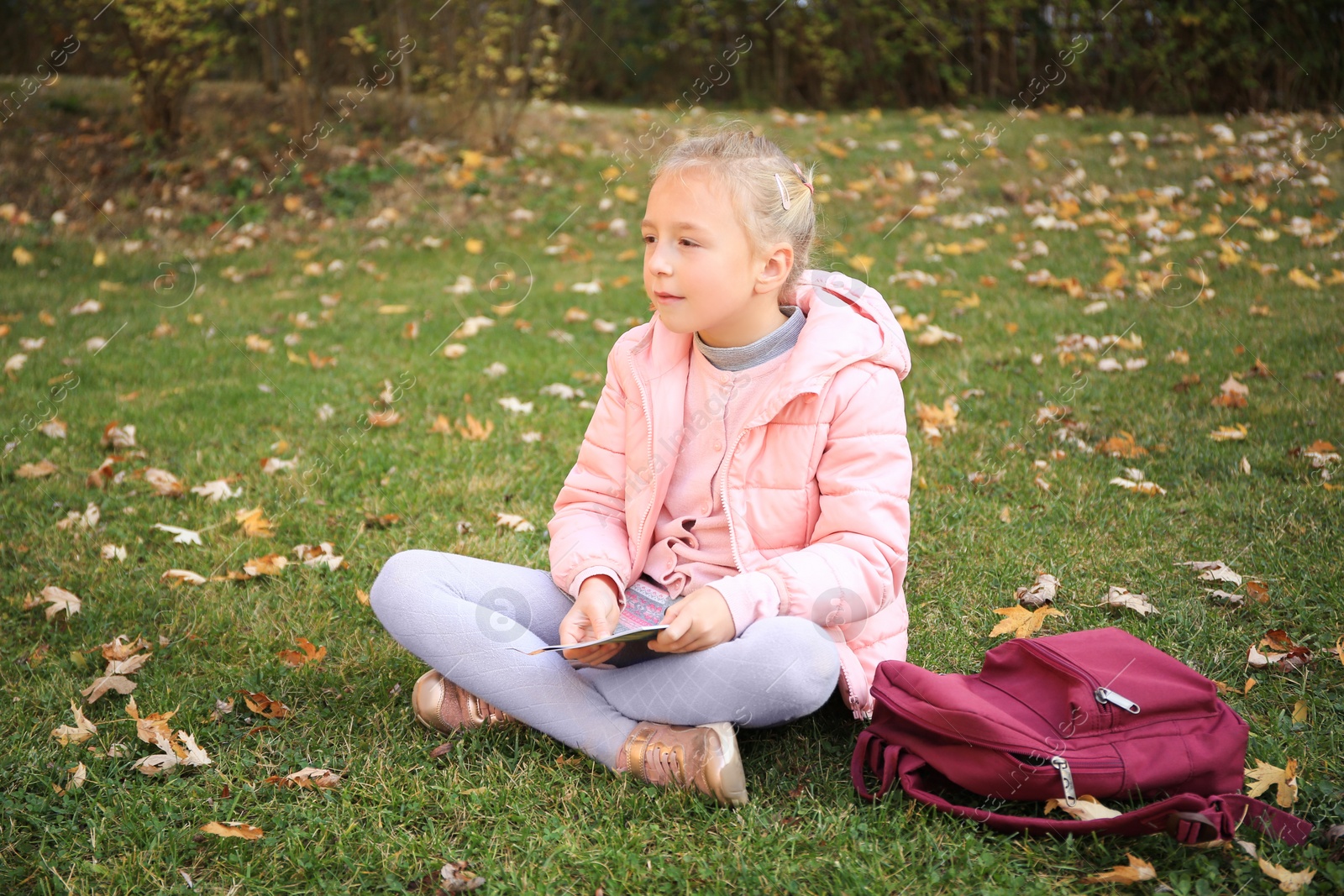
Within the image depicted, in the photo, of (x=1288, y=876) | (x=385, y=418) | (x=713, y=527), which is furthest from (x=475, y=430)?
(x=1288, y=876)

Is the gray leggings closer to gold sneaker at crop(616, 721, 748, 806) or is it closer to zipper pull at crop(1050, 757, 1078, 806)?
gold sneaker at crop(616, 721, 748, 806)

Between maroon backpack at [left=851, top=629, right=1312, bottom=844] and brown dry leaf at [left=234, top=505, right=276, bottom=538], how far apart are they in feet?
6.83

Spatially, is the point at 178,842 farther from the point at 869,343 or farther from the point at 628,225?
the point at 628,225

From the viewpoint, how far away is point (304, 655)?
2643 mm

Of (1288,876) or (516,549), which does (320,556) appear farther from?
(1288,876)

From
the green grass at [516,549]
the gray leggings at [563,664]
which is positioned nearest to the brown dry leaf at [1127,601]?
the green grass at [516,549]

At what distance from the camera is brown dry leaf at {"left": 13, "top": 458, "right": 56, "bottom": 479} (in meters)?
3.77

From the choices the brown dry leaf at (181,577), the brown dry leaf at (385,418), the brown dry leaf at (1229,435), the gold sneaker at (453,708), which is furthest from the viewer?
the brown dry leaf at (385,418)

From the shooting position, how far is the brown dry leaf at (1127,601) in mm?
2701

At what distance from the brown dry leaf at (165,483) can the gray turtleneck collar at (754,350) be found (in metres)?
2.22

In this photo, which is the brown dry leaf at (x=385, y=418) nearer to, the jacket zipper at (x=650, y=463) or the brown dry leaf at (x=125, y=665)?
the brown dry leaf at (x=125, y=665)

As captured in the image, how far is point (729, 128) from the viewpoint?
2.18m

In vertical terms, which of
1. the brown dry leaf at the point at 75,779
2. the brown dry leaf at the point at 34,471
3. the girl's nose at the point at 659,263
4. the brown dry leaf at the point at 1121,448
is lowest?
the brown dry leaf at the point at 1121,448

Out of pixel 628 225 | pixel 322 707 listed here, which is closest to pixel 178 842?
pixel 322 707
